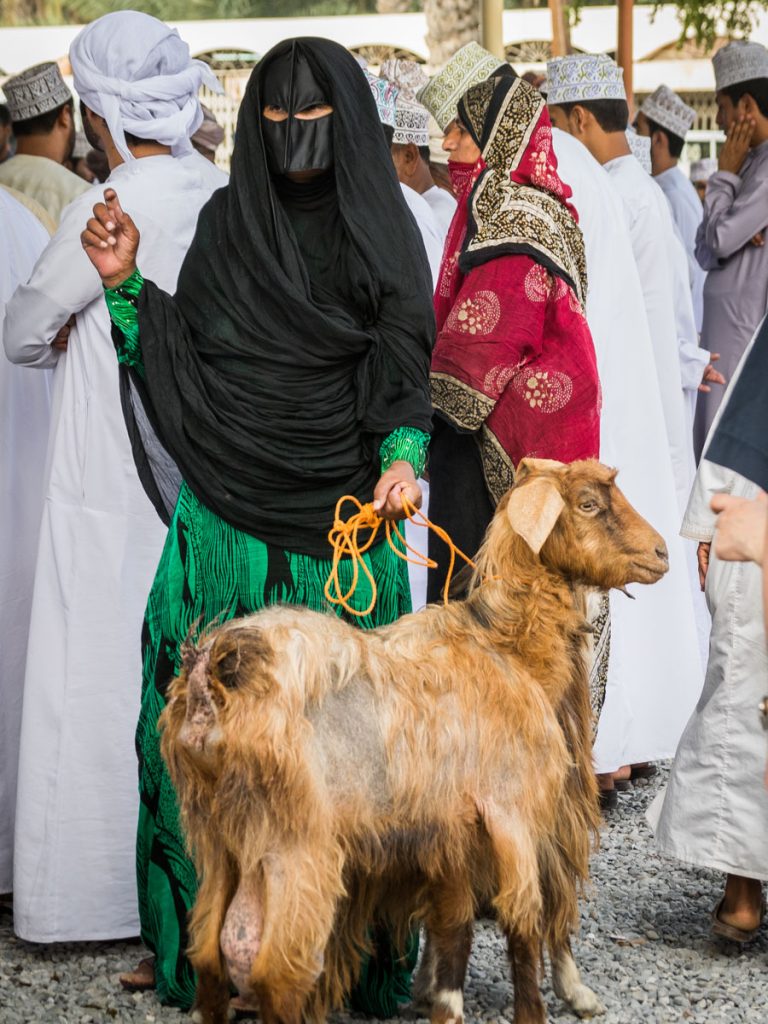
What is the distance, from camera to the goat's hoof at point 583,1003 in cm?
381

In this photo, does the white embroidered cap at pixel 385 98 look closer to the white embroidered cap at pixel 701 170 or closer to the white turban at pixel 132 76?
the white turban at pixel 132 76

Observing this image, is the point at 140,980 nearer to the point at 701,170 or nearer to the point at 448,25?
the point at 701,170

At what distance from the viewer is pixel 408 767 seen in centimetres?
309

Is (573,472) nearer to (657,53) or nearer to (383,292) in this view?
(383,292)

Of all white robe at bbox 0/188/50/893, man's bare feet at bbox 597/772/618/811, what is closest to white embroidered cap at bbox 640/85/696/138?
man's bare feet at bbox 597/772/618/811

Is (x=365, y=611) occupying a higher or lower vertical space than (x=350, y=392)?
lower

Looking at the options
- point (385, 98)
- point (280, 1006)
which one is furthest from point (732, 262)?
point (280, 1006)

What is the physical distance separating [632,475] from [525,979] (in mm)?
2896

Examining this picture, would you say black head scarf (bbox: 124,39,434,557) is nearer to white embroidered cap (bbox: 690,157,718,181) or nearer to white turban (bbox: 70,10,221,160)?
white turban (bbox: 70,10,221,160)

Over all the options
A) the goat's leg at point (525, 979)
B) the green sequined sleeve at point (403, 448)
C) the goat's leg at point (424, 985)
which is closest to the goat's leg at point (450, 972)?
the goat's leg at point (525, 979)

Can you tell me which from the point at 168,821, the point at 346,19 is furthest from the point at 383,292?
the point at 346,19

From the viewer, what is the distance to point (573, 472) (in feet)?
11.5

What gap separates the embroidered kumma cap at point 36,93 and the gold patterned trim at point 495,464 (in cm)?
394

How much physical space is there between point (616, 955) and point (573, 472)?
159 cm
